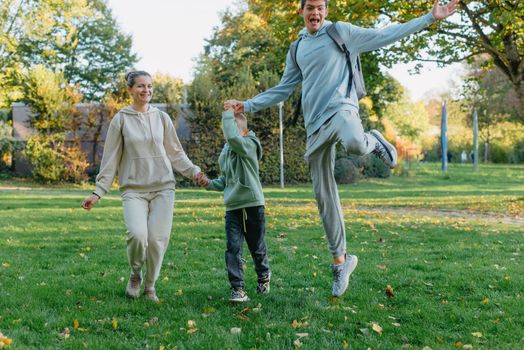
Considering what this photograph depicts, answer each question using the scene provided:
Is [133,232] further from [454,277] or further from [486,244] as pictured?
[486,244]

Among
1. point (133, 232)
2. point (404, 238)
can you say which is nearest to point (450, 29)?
point (404, 238)

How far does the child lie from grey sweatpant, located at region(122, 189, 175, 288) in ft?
1.59

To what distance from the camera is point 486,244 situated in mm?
8172

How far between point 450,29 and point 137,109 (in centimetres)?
1141

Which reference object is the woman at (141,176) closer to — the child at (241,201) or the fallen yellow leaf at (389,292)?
the child at (241,201)

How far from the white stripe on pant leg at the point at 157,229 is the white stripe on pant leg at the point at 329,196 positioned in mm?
1290

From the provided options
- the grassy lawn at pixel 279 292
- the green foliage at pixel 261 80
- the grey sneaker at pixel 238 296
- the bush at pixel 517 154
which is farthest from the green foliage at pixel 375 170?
the bush at pixel 517 154

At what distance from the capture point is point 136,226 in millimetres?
4695

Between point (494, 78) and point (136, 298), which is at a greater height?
point (494, 78)

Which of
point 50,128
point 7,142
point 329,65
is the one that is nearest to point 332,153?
point 329,65

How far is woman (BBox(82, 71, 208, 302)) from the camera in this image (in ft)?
15.8

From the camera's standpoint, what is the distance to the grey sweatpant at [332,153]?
174 inches

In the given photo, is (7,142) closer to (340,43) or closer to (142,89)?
(142,89)

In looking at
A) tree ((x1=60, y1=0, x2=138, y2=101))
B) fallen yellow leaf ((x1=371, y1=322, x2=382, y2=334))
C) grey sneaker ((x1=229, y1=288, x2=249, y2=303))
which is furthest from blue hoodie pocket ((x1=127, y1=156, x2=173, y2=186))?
tree ((x1=60, y1=0, x2=138, y2=101))
